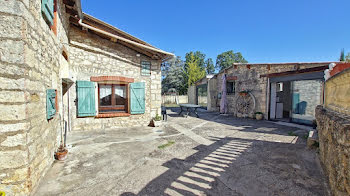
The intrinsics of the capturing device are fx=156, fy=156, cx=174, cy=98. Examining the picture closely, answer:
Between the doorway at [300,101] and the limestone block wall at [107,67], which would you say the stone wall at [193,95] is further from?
the limestone block wall at [107,67]

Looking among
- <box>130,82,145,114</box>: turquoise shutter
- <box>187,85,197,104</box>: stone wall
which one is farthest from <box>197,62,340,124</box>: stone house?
<box>187,85,197,104</box>: stone wall

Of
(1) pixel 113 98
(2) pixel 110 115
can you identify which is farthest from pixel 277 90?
(2) pixel 110 115

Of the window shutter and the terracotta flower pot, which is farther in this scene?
the terracotta flower pot

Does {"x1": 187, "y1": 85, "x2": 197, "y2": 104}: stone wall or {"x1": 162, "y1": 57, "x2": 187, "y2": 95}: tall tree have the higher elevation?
{"x1": 162, "y1": 57, "x2": 187, "y2": 95}: tall tree

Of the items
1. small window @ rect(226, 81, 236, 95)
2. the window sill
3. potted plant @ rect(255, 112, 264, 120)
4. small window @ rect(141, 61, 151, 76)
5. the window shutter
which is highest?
the window shutter

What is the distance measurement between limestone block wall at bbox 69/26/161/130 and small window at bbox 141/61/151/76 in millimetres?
125

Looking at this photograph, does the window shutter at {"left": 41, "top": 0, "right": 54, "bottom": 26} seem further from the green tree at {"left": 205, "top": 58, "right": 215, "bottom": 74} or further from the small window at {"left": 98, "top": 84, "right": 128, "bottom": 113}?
the green tree at {"left": 205, "top": 58, "right": 215, "bottom": 74}

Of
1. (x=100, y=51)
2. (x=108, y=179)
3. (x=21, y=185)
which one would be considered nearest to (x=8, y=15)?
(x=21, y=185)

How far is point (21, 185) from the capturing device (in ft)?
6.25

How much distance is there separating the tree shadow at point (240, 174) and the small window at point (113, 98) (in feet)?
12.5

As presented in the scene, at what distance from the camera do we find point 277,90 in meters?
8.86

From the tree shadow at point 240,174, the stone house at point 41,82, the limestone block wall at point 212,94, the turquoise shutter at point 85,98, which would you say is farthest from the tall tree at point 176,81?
the tree shadow at point 240,174

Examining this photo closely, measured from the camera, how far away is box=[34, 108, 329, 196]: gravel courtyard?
2250mm

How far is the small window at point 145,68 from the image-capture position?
642 cm
